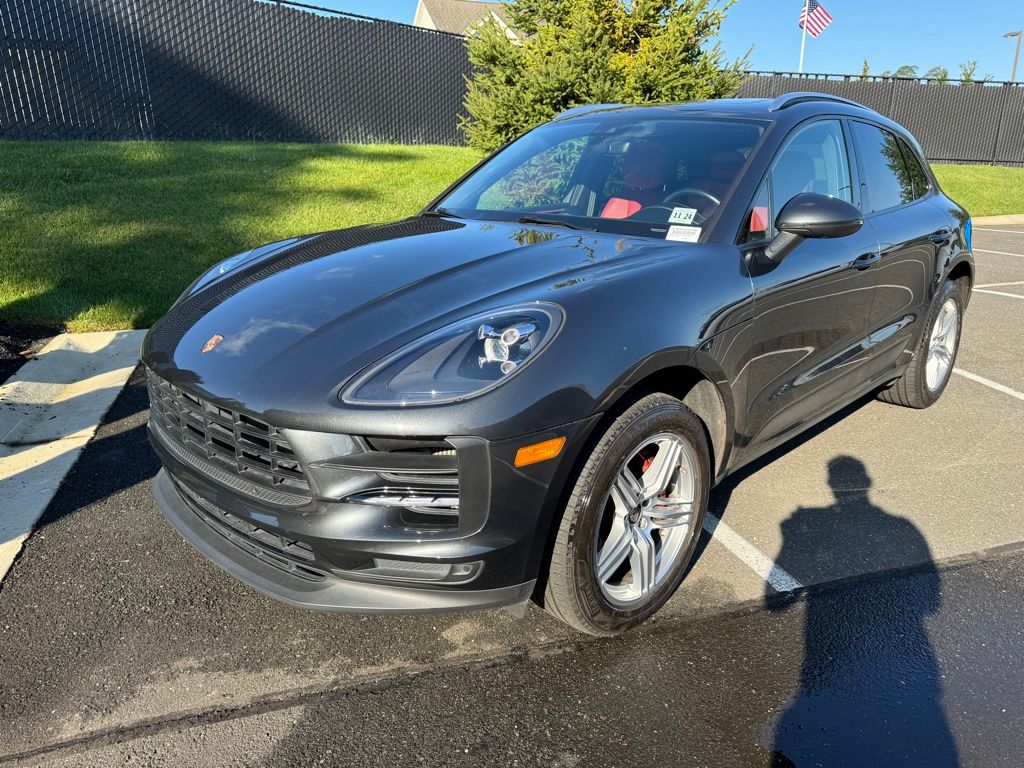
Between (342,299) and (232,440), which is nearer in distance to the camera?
(232,440)

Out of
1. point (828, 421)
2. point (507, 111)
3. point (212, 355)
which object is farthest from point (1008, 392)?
point (507, 111)

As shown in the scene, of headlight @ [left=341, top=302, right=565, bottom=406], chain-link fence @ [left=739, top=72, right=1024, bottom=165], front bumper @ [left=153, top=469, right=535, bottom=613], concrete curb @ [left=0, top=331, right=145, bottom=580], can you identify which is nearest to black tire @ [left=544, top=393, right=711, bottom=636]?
front bumper @ [left=153, top=469, right=535, bottom=613]

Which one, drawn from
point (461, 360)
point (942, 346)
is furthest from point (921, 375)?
point (461, 360)

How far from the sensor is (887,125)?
443 centimetres

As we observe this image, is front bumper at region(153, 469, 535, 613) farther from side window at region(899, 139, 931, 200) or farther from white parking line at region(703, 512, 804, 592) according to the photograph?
side window at region(899, 139, 931, 200)

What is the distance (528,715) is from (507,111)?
9.60 m

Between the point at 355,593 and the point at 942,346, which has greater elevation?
the point at 355,593

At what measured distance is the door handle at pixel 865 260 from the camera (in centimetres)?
353

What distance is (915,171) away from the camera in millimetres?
4582

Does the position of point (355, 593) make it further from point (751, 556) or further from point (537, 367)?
point (751, 556)

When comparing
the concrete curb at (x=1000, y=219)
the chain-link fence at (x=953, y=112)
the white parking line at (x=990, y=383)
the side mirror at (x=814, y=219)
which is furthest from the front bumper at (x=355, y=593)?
the chain-link fence at (x=953, y=112)

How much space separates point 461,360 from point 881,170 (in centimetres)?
303

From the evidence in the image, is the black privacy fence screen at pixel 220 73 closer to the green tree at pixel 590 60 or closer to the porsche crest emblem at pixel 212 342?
the green tree at pixel 590 60

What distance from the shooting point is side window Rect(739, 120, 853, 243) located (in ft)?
10.3
